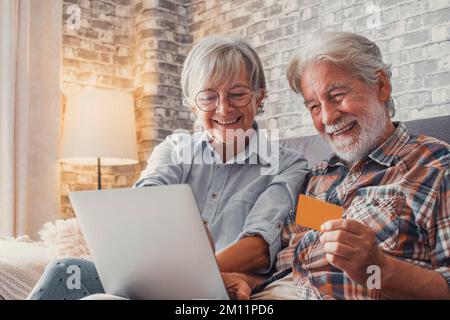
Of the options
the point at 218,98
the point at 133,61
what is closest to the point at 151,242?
the point at 218,98

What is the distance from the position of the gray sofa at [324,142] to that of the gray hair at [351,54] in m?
0.28

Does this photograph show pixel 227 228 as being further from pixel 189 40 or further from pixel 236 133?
pixel 189 40

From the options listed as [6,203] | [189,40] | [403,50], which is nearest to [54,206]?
[6,203]

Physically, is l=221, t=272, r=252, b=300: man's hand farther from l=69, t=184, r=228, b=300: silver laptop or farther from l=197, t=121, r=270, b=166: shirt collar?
l=197, t=121, r=270, b=166: shirt collar

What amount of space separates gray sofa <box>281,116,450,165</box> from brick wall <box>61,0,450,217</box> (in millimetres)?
871

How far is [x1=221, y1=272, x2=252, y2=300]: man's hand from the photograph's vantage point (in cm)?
116

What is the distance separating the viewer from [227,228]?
4.69 ft

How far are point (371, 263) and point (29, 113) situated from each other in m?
2.48

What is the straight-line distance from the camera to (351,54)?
134cm

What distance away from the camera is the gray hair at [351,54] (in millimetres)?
1337

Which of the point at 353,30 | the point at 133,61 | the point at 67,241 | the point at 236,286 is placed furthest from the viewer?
the point at 133,61

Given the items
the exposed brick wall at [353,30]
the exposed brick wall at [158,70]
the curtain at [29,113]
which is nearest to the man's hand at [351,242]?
the exposed brick wall at [353,30]

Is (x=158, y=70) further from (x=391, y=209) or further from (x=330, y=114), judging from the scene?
(x=391, y=209)

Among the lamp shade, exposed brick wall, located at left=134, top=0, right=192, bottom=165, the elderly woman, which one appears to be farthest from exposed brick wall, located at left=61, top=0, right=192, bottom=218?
the elderly woman
